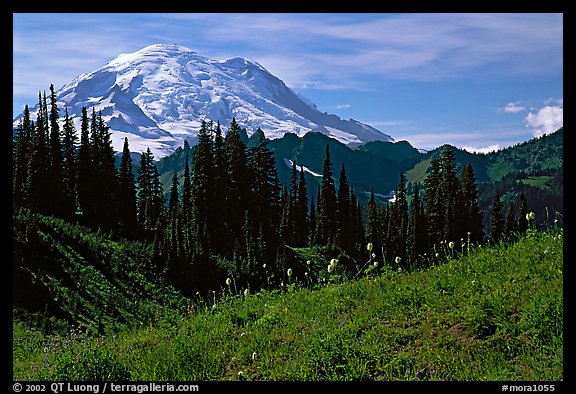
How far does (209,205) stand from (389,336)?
Answer: 70.2 metres

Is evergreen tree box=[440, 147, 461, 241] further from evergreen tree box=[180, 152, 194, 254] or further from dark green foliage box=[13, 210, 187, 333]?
dark green foliage box=[13, 210, 187, 333]

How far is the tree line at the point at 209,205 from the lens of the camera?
62.5m

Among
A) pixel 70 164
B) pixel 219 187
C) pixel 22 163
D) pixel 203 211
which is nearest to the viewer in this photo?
pixel 22 163

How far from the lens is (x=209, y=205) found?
250 feet

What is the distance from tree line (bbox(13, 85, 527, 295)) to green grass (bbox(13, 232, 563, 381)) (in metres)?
46.9

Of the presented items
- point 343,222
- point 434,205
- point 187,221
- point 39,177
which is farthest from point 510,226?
point 39,177

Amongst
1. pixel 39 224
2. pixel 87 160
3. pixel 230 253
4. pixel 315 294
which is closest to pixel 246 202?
pixel 230 253

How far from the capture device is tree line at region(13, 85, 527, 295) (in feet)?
205

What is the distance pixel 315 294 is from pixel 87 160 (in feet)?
226

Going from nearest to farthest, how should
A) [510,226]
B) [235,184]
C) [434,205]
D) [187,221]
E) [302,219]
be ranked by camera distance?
1. [510,226]
2. [187,221]
3. [235,184]
4. [434,205]
5. [302,219]

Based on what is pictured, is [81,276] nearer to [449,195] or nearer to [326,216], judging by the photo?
[326,216]

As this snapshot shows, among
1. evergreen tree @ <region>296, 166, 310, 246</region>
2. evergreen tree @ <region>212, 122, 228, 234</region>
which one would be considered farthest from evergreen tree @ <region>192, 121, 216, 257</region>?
evergreen tree @ <region>296, 166, 310, 246</region>
